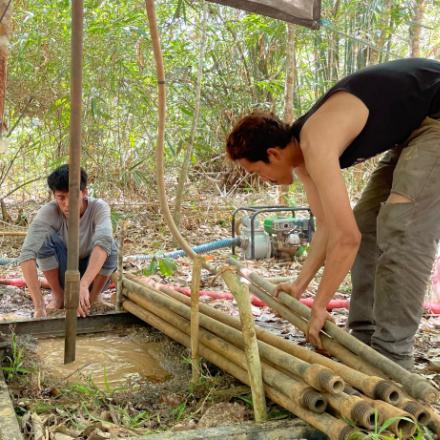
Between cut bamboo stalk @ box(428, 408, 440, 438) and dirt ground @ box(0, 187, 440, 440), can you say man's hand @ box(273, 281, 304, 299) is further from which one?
cut bamboo stalk @ box(428, 408, 440, 438)

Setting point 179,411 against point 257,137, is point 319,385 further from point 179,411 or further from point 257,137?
point 257,137

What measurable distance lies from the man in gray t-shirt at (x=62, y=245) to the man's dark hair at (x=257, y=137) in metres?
1.44

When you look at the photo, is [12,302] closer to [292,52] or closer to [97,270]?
[97,270]

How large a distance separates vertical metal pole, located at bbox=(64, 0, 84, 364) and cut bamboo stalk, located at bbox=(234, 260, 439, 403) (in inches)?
38.7

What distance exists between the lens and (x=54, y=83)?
6980 millimetres

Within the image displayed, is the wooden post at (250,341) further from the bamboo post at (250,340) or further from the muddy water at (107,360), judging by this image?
the muddy water at (107,360)

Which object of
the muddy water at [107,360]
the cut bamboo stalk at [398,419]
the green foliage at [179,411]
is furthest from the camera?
the muddy water at [107,360]

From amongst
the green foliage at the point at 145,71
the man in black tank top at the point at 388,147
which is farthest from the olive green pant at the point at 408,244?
the green foliage at the point at 145,71

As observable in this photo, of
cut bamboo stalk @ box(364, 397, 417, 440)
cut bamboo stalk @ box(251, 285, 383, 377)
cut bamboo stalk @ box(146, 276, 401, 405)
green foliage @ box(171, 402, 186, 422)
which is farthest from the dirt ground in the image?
cut bamboo stalk @ box(364, 397, 417, 440)

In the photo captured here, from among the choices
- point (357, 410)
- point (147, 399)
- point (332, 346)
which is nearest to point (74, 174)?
point (147, 399)

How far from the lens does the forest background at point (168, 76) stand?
6.57 metres

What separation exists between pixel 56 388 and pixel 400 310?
1.49 meters

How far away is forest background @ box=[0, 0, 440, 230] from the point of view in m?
6.57

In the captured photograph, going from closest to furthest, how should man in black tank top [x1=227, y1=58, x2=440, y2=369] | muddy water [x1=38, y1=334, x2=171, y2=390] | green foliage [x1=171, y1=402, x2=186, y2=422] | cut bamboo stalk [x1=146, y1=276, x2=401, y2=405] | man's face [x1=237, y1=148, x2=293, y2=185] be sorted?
cut bamboo stalk [x1=146, y1=276, x2=401, y2=405], green foliage [x1=171, y1=402, x2=186, y2=422], man in black tank top [x1=227, y1=58, x2=440, y2=369], man's face [x1=237, y1=148, x2=293, y2=185], muddy water [x1=38, y1=334, x2=171, y2=390]
